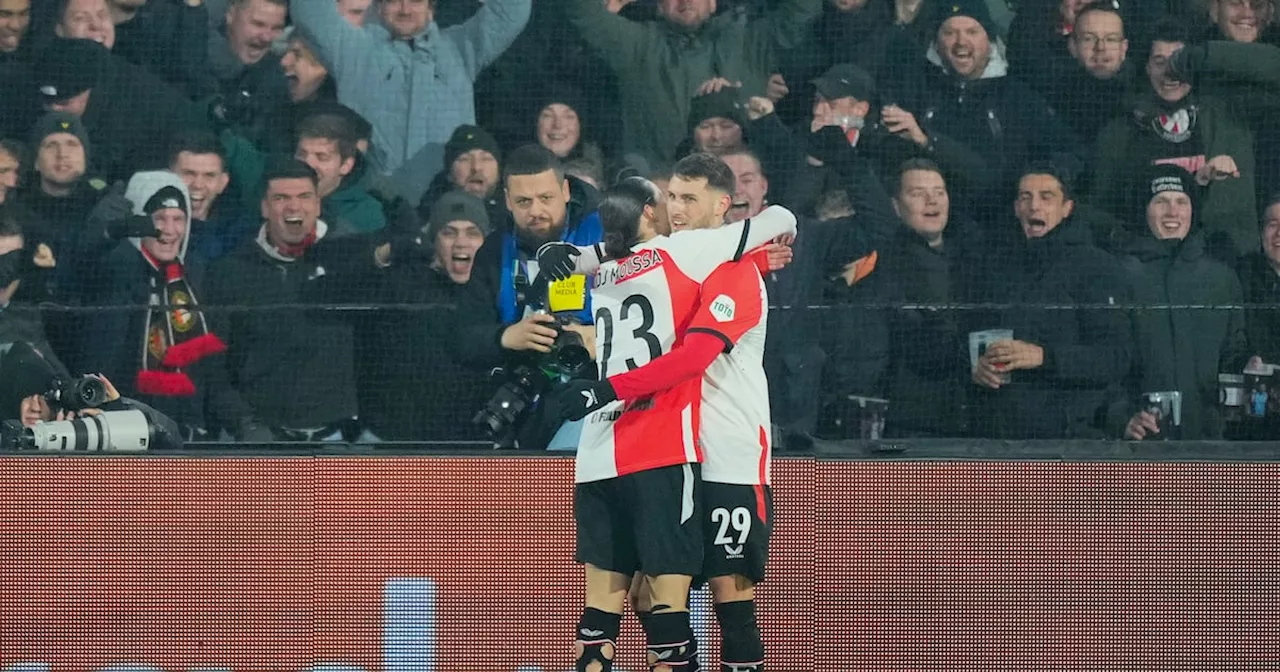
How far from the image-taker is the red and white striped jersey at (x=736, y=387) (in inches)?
185

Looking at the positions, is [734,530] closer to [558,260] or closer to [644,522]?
[644,522]

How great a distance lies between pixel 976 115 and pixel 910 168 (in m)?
0.30

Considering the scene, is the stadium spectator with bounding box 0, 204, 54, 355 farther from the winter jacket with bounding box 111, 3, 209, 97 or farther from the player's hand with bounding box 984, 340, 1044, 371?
the player's hand with bounding box 984, 340, 1044, 371

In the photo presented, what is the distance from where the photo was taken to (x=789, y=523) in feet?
18.6

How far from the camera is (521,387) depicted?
5.80 m

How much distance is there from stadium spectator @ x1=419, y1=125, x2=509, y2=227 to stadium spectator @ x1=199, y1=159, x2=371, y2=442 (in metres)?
0.44

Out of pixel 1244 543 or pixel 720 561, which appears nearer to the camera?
pixel 720 561

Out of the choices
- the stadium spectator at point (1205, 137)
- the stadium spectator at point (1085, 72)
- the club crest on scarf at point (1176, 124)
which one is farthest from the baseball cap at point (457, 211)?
the club crest on scarf at point (1176, 124)

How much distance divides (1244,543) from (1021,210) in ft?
4.44

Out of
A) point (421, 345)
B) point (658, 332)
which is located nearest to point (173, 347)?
point (421, 345)

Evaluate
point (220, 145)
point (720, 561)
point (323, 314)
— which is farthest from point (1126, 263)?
point (220, 145)

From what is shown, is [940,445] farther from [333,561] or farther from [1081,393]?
[333,561]

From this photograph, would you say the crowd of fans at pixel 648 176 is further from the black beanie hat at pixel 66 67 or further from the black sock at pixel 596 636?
the black sock at pixel 596 636

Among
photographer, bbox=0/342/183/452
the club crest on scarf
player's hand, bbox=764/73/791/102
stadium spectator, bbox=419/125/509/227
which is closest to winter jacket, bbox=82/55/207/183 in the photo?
photographer, bbox=0/342/183/452
